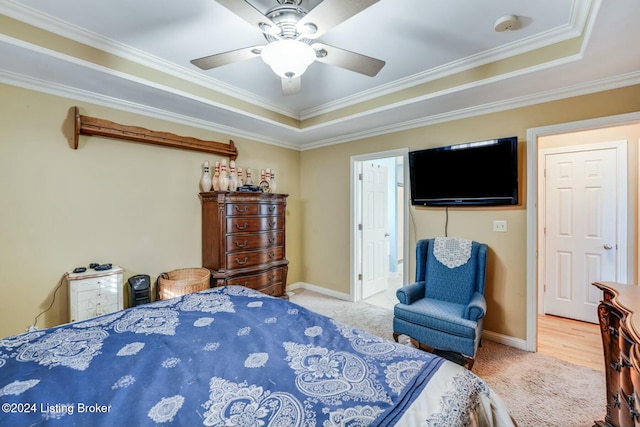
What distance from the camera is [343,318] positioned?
3.44 metres

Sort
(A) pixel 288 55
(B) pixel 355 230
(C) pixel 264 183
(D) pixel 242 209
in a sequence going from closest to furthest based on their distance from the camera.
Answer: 1. (A) pixel 288 55
2. (D) pixel 242 209
3. (C) pixel 264 183
4. (B) pixel 355 230

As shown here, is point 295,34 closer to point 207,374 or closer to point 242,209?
point 207,374

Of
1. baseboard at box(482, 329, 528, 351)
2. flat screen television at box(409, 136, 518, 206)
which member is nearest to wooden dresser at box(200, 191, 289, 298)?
flat screen television at box(409, 136, 518, 206)

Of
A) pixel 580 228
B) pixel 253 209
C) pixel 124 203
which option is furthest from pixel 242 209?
pixel 580 228

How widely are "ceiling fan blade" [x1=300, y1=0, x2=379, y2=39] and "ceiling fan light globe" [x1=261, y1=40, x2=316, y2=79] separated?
10 centimetres

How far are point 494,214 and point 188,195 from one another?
3450mm

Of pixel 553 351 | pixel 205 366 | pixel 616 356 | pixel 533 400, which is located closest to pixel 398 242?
pixel 553 351

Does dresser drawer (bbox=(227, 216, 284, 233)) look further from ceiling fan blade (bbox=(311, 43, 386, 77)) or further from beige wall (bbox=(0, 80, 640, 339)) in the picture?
ceiling fan blade (bbox=(311, 43, 386, 77))

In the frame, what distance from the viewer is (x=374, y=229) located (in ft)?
14.4

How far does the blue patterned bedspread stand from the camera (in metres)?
0.85

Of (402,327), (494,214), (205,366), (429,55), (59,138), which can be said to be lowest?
(402,327)

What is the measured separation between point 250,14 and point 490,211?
279 cm

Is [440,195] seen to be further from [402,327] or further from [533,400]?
[533,400]

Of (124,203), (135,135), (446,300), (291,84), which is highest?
(291,84)
